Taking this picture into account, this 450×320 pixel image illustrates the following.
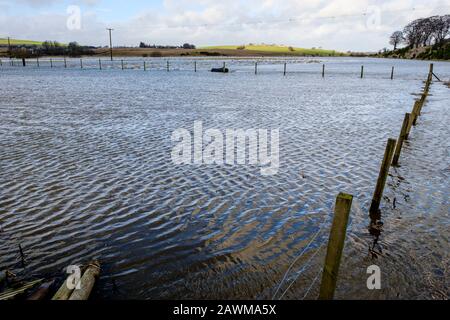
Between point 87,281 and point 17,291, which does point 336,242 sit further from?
point 17,291

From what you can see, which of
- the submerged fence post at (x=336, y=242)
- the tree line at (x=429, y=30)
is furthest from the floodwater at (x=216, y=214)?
the tree line at (x=429, y=30)

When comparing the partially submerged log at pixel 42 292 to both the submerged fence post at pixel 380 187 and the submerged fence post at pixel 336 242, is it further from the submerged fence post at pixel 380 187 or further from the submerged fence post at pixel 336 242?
the submerged fence post at pixel 380 187

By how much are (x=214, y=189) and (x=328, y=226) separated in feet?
12.7

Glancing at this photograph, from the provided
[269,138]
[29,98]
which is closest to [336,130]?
[269,138]

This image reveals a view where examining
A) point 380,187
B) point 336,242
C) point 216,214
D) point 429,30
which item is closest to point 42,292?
point 216,214

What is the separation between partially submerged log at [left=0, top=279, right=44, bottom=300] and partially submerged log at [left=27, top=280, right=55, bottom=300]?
16cm

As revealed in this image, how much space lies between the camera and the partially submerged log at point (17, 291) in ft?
20.5

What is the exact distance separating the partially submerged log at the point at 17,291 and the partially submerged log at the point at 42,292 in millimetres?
164

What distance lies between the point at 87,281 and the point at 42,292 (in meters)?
0.80

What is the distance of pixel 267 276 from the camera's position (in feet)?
24.2

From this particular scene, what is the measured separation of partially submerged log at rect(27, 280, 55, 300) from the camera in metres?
6.38

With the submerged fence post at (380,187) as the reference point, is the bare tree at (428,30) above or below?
above

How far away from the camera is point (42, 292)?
21.5 feet

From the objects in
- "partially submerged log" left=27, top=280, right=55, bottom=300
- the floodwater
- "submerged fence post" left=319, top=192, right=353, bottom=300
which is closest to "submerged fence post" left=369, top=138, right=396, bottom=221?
the floodwater
